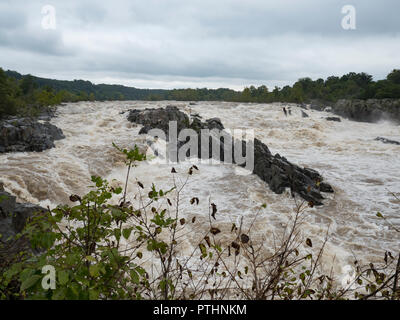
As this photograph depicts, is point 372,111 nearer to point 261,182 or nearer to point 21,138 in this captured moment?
point 261,182

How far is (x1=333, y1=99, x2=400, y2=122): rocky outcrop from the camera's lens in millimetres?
33875


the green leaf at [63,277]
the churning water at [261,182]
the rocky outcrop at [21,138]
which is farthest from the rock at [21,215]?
the rocky outcrop at [21,138]

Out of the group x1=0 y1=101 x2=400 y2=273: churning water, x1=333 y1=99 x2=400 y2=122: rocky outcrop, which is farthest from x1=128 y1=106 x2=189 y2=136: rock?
x1=333 y1=99 x2=400 y2=122: rocky outcrop

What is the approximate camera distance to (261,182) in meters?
11.7

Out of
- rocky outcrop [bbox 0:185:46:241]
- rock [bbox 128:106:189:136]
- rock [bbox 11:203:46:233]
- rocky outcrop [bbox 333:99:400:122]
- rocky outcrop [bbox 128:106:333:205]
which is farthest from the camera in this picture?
rocky outcrop [bbox 333:99:400:122]

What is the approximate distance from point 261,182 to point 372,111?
31.1 m

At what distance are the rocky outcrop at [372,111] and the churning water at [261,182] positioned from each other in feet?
52.4

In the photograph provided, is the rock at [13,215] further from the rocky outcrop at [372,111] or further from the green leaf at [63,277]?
the rocky outcrop at [372,111]

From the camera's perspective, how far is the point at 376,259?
21.3ft

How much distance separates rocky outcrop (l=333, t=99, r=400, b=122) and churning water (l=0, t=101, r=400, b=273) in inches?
629

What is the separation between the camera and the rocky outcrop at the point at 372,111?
111 ft

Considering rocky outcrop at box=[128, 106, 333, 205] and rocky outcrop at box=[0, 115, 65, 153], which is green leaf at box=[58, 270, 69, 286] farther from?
rocky outcrop at box=[0, 115, 65, 153]

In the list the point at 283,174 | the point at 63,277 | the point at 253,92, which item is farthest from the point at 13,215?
the point at 253,92
